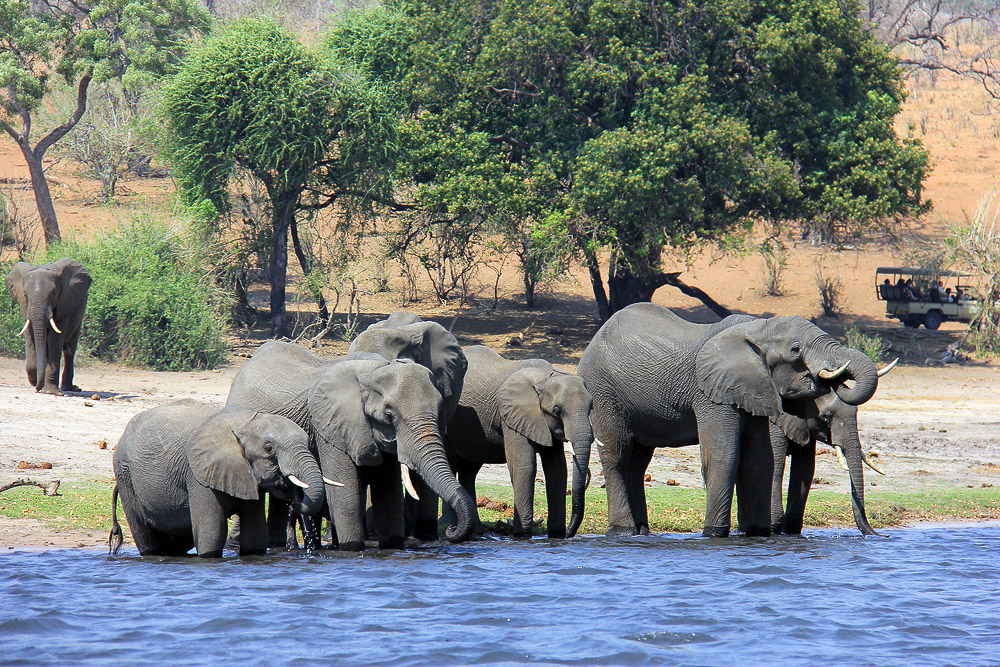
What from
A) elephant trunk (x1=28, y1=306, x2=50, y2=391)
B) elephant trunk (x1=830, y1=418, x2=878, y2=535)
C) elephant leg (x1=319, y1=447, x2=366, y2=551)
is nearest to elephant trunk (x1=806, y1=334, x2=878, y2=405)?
elephant trunk (x1=830, y1=418, x2=878, y2=535)

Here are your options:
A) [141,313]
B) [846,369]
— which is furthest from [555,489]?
[141,313]

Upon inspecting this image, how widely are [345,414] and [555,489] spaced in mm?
2428

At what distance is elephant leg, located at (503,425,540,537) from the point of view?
10.9 meters

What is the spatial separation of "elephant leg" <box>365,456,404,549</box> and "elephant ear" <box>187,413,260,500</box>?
1.38m

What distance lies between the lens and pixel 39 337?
57.2 ft

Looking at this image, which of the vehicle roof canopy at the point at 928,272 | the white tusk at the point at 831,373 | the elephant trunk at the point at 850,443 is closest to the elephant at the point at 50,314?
the elephant trunk at the point at 850,443

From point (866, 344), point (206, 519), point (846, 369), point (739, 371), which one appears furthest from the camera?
point (866, 344)

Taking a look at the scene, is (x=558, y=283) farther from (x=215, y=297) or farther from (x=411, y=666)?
(x=411, y=666)

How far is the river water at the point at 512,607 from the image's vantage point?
25.0 ft

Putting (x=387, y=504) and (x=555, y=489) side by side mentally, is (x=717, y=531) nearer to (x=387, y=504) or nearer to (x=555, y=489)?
(x=555, y=489)

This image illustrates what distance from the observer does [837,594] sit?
369 inches

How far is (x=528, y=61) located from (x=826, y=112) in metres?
6.55

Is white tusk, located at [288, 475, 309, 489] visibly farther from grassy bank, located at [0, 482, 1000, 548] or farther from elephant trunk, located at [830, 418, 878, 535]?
elephant trunk, located at [830, 418, 878, 535]

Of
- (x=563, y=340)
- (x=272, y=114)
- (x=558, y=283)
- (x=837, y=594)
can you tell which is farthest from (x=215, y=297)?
(x=837, y=594)
